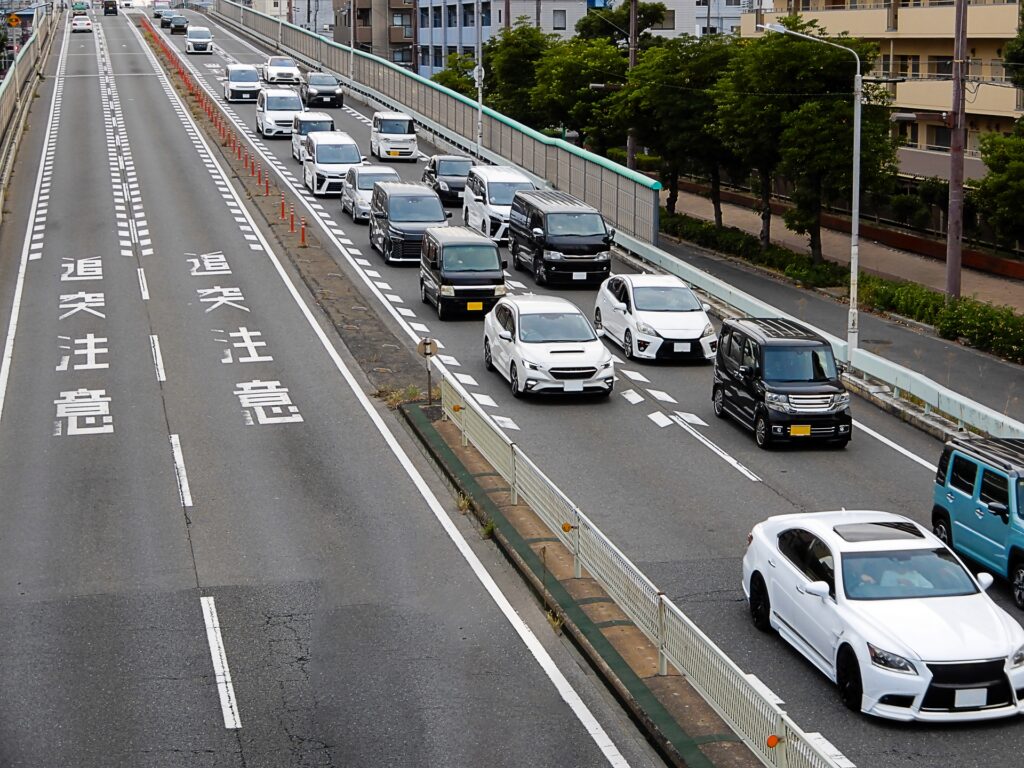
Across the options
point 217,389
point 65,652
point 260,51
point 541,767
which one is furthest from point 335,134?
point 260,51

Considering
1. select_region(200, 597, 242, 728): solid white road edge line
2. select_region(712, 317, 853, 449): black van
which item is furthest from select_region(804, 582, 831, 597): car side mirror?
select_region(712, 317, 853, 449): black van

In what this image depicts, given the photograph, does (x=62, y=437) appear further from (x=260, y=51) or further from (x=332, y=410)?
(x=260, y=51)

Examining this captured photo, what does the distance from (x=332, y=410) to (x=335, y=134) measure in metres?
26.5

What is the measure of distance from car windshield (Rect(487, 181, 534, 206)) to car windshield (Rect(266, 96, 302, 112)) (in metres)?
22.4

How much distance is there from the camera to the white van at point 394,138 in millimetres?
55156

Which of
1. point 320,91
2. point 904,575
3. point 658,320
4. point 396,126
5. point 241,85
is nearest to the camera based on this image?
point 904,575

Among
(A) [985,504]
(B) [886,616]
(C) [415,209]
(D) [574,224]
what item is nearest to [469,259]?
(D) [574,224]

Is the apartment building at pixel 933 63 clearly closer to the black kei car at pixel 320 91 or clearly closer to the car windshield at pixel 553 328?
the black kei car at pixel 320 91

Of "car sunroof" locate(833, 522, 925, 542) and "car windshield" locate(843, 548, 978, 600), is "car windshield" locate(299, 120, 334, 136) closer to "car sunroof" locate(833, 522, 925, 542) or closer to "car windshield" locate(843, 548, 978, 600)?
"car sunroof" locate(833, 522, 925, 542)

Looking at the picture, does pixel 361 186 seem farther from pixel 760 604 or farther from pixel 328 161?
pixel 760 604

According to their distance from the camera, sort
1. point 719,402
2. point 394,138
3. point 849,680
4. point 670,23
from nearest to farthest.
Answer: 1. point 849,680
2. point 719,402
3. point 394,138
4. point 670,23

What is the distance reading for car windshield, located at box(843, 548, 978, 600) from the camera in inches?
569

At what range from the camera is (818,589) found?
47.4 feet

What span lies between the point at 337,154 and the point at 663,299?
72.4ft
